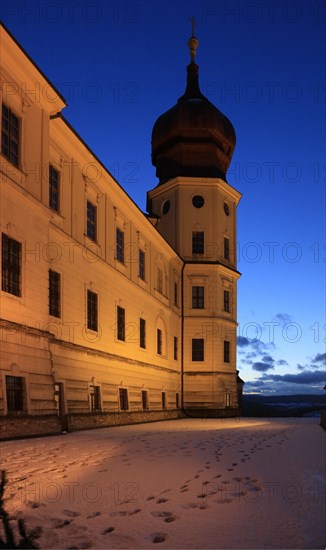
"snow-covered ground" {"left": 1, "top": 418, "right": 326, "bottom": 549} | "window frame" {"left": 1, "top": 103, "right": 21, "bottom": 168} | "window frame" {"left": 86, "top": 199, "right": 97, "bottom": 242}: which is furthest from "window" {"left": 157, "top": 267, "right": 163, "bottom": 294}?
"snow-covered ground" {"left": 1, "top": 418, "right": 326, "bottom": 549}

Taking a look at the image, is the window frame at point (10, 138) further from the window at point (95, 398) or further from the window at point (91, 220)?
the window at point (95, 398)

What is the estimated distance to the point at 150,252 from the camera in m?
32.2

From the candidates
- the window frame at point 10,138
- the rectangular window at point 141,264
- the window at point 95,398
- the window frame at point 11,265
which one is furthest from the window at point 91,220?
the window frame at point 11,265

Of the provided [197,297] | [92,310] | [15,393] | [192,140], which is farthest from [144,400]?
[192,140]

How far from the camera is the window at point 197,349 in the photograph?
39.4 meters

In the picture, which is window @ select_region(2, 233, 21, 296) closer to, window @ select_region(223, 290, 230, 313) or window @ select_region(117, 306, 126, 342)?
window @ select_region(117, 306, 126, 342)

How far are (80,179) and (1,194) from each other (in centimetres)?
737

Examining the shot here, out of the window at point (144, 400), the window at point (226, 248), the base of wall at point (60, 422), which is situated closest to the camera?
the base of wall at point (60, 422)

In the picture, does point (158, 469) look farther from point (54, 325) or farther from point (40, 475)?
point (54, 325)

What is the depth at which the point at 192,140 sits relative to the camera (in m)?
41.8

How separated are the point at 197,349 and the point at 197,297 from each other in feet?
12.0

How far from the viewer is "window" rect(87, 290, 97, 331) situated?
73.8 ft

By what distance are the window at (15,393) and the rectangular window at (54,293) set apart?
12.8ft

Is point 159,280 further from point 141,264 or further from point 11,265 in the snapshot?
point 11,265
